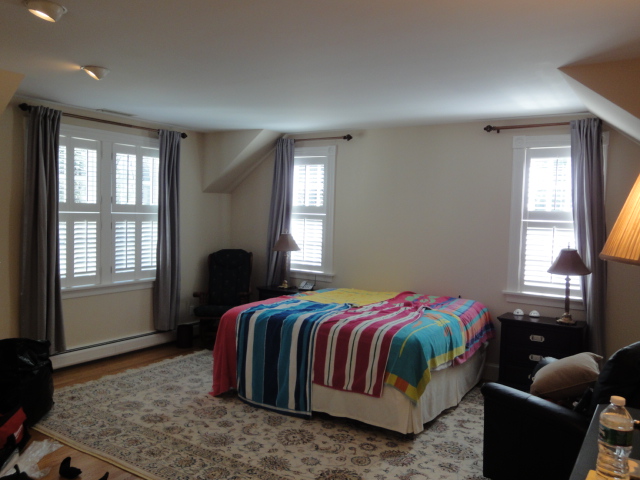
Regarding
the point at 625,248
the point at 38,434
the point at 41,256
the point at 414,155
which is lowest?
the point at 38,434

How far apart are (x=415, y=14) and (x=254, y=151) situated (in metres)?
3.94

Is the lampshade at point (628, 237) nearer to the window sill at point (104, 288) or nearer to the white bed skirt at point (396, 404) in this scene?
the white bed skirt at point (396, 404)

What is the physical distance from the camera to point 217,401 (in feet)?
13.3

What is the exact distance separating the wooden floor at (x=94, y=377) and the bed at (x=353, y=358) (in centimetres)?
121

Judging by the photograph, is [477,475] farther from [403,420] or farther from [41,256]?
[41,256]

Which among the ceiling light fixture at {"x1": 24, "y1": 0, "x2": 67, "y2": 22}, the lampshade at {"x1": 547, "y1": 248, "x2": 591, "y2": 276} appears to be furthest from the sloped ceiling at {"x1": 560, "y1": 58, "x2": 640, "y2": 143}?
the ceiling light fixture at {"x1": 24, "y1": 0, "x2": 67, "y2": 22}

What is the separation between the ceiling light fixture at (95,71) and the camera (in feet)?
11.1

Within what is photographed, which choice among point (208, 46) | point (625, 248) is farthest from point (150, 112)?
point (625, 248)

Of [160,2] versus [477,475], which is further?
[477,475]

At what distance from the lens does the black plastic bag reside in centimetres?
338

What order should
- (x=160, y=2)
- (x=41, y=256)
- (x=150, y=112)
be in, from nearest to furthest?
(x=160, y=2), (x=41, y=256), (x=150, y=112)

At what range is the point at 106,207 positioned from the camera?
5137 mm

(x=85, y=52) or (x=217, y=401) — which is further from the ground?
(x=85, y=52)

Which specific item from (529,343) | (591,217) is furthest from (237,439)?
(591,217)
